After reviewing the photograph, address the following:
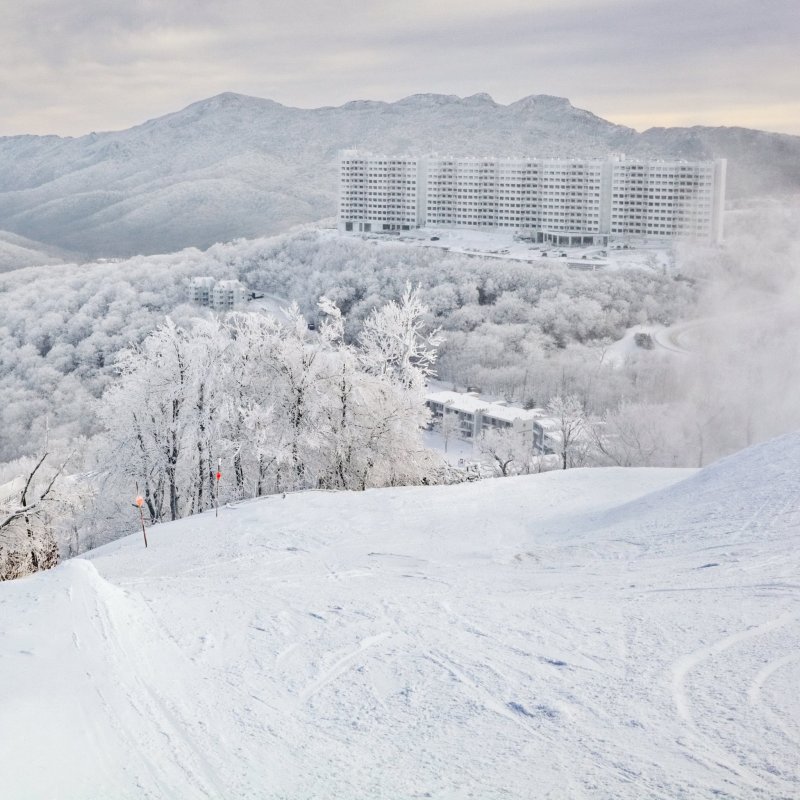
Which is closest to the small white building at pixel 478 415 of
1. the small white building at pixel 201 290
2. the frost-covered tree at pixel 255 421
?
the frost-covered tree at pixel 255 421

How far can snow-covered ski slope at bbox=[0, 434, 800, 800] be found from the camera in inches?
195

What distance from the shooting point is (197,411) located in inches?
705

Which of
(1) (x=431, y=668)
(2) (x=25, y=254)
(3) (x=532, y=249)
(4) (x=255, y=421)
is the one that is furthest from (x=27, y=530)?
(2) (x=25, y=254)

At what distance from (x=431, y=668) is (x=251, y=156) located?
138m

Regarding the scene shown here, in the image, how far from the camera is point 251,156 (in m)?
137

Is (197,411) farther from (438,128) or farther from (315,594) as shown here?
(438,128)

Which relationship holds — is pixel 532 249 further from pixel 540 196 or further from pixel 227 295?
pixel 227 295

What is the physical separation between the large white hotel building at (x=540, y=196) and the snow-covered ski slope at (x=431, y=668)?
1951 inches

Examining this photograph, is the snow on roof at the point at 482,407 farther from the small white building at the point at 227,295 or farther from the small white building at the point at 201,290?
the small white building at the point at 201,290

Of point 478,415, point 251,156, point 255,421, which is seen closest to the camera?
point 255,421

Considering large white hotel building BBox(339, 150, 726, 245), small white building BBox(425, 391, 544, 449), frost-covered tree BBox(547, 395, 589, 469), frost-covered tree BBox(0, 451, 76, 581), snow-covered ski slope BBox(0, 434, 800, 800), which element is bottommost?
small white building BBox(425, 391, 544, 449)

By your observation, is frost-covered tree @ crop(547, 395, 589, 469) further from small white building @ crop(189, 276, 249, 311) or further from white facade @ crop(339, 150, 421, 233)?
white facade @ crop(339, 150, 421, 233)

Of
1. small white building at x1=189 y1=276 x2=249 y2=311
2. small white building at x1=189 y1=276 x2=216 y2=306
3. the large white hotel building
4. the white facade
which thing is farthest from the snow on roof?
the white facade

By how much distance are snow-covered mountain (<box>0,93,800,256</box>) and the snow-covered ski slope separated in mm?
44120
